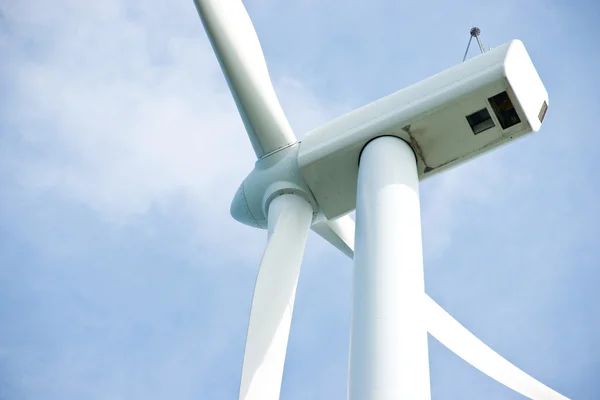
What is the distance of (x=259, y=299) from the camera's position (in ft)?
25.1

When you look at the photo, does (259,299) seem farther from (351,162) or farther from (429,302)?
(429,302)

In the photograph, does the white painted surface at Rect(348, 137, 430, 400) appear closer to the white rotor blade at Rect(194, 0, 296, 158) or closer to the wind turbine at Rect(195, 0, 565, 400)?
the wind turbine at Rect(195, 0, 565, 400)

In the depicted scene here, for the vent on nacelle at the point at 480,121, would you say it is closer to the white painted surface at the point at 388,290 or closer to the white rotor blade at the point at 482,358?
the white painted surface at the point at 388,290

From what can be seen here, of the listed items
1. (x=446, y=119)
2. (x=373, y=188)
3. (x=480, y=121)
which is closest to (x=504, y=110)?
(x=480, y=121)

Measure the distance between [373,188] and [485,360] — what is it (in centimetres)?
431

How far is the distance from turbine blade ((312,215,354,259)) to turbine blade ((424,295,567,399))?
1849 mm

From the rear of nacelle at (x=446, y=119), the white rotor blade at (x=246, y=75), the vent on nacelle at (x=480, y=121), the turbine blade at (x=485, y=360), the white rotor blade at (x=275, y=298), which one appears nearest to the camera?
the white rotor blade at (x=275, y=298)

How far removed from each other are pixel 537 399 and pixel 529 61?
198 inches

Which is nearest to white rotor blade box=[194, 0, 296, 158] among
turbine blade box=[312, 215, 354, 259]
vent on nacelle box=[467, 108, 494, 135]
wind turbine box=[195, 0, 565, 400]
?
wind turbine box=[195, 0, 565, 400]

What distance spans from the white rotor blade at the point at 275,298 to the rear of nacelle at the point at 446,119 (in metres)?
0.59

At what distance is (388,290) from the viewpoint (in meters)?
5.96

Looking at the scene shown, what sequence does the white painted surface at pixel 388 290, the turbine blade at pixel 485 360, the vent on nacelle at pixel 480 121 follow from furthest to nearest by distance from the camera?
the turbine blade at pixel 485 360
the vent on nacelle at pixel 480 121
the white painted surface at pixel 388 290

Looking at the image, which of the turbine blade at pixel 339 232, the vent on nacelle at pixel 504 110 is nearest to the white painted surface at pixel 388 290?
the vent on nacelle at pixel 504 110

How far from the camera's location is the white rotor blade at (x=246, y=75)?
9.28 m
